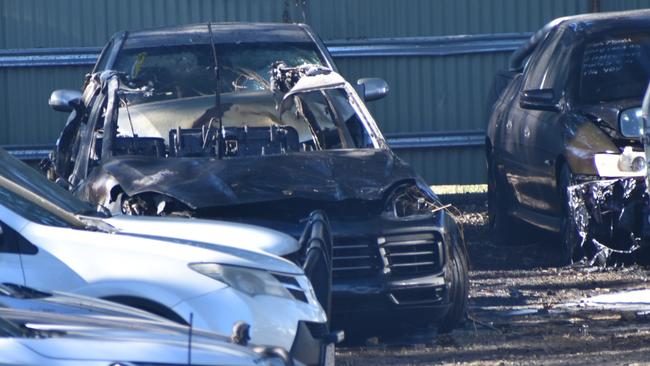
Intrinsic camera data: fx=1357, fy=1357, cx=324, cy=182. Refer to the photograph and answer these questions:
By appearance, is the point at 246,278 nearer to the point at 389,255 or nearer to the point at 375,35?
the point at 389,255

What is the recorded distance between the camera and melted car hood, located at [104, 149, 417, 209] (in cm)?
725

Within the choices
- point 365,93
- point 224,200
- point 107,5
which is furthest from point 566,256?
point 107,5

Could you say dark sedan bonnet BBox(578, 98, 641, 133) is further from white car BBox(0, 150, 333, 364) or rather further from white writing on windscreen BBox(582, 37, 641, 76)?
white car BBox(0, 150, 333, 364)

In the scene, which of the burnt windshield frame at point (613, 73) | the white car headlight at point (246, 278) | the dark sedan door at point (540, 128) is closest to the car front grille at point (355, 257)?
the white car headlight at point (246, 278)

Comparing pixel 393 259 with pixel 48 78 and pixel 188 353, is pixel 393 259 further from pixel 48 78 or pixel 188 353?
pixel 48 78

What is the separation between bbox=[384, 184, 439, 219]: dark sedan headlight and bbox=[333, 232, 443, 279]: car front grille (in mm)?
186

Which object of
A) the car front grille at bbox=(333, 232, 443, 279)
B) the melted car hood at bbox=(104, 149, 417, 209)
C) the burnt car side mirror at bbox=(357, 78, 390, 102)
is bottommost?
the car front grille at bbox=(333, 232, 443, 279)

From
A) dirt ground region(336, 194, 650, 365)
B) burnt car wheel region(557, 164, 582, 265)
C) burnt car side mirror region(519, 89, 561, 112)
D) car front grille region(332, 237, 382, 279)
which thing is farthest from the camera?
burnt car side mirror region(519, 89, 561, 112)

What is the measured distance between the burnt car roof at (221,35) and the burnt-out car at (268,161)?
23 millimetres

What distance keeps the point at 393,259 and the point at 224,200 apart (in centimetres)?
96

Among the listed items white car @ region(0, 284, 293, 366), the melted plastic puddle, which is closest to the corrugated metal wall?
the melted plastic puddle

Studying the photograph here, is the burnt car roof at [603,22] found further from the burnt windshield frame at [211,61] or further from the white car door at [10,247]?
the white car door at [10,247]

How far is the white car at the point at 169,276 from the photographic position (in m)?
5.48

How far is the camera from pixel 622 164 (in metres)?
9.17
